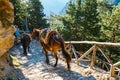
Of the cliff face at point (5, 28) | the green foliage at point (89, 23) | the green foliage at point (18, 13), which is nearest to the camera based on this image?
the cliff face at point (5, 28)

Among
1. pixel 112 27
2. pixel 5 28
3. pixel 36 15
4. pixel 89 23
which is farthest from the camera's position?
pixel 36 15

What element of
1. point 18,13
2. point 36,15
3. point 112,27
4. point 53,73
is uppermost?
point 18,13

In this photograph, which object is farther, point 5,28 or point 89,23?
point 89,23

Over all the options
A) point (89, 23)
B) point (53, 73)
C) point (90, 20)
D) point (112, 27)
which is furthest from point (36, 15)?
point (53, 73)

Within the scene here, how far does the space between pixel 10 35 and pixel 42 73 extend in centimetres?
229

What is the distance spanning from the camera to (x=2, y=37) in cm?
1073

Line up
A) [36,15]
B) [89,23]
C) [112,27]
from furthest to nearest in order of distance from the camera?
[36,15]
[89,23]
[112,27]

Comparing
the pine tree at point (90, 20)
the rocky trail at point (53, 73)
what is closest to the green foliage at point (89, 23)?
the pine tree at point (90, 20)

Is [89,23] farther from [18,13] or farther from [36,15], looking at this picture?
[36,15]

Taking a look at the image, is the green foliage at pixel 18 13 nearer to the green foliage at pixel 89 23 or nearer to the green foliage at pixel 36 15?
the green foliage at pixel 36 15

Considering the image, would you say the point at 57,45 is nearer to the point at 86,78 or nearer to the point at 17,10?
the point at 86,78

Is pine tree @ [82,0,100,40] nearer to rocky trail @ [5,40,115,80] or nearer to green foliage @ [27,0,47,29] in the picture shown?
green foliage @ [27,0,47,29]

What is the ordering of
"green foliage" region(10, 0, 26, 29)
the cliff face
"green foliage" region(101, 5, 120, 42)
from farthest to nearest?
1. "green foliage" region(10, 0, 26, 29)
2. "green foliage" region(101, 5, 120, 42)
3. the cliff face

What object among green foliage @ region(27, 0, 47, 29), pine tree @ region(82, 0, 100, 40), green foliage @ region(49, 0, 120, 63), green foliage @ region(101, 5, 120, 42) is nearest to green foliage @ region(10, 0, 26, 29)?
green foliage @ region(27, 0, 47, 29)
